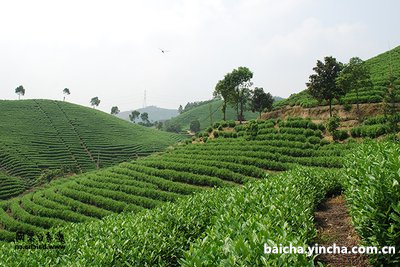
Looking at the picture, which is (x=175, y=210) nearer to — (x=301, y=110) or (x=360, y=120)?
(x=360, y=120)

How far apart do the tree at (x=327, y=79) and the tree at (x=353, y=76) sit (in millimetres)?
756

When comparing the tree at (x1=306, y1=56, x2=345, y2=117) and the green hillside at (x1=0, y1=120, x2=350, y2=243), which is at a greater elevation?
the tree at (x1=306, y1=56, x2=345, y2=117)

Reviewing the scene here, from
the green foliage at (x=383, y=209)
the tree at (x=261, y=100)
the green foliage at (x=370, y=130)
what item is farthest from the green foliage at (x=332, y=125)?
the green foliage at (x=383, y=209)

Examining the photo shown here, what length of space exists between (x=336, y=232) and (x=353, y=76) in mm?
33805

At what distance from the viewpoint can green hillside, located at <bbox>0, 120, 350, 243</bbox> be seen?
32.4 meters

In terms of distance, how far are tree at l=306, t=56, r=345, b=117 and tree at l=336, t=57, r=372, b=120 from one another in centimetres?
76

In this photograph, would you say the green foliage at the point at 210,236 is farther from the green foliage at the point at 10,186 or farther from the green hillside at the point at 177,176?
the green foliage at the point at 10,186

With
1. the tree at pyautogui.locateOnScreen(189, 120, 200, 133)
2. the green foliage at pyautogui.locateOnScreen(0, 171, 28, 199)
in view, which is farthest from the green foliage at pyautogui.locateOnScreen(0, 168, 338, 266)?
the tree at pyautogui.locateOnScreen(189, 120, 200, 133)

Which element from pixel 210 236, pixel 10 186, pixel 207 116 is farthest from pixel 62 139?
pixel 207 116

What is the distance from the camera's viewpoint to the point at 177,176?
35844mm

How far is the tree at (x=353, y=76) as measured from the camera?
3741 cm

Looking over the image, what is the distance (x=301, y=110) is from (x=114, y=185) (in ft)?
102

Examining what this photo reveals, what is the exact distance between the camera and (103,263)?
24.5 ft

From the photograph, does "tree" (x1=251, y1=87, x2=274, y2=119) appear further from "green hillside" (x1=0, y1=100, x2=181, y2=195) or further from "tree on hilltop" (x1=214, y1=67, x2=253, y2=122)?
"green hillside" (x1=0, y1=100, x2=181, y2=195)
